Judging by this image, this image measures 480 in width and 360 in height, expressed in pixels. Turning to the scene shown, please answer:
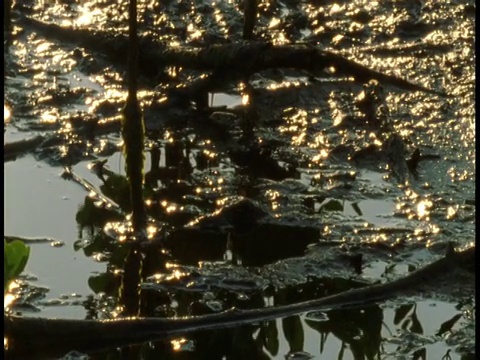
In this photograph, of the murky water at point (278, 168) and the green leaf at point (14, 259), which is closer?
the green leaf at point (14, 259)

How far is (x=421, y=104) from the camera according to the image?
4.88 metres

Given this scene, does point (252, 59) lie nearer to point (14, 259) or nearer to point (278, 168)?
point (278, 168)

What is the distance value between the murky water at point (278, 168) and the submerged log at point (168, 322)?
0.03 meters

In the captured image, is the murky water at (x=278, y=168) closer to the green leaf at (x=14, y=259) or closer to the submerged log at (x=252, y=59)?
the submerged log at (x=252, y=59)

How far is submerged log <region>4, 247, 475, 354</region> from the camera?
8.67ft

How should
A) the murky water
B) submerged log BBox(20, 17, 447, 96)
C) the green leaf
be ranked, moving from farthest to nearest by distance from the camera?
submerged log BBox(20, 17, 447, 96) < the murky water < the green leaf

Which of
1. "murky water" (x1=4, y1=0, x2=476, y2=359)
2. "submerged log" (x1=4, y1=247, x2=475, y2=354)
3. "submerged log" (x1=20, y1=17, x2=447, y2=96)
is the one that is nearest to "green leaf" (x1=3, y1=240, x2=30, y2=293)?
"submerged log" (x1=4, y1=247, x2=475, y2=354)

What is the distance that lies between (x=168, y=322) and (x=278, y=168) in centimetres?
149

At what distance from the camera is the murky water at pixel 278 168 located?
3.01 m

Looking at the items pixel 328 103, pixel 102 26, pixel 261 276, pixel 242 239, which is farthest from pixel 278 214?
pixel 102 26

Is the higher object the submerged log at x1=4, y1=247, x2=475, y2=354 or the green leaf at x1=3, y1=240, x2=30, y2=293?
the green leaf at x1=3, y1=240, x2=30, y2=293

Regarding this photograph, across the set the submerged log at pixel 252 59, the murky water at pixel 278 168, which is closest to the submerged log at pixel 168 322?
the murky water at pixel 278 168

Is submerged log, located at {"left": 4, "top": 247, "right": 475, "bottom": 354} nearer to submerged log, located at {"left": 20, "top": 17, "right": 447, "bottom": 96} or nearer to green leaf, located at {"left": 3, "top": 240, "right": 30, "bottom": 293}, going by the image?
green leaf, located at {"left": 3, "top": 240, "right": 30, "bottom": 293}

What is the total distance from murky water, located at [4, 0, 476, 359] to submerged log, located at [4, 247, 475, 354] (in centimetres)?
3
